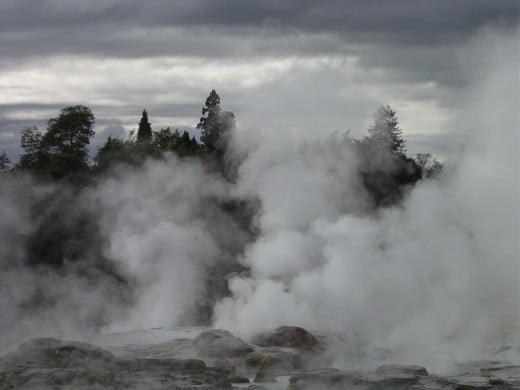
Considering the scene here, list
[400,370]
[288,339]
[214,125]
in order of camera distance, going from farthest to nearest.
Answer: [214,125]
[288,339]
[400,370]

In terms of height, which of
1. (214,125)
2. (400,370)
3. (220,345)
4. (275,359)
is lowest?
(400,370)

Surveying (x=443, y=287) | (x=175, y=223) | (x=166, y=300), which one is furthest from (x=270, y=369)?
(x=175, y=223)

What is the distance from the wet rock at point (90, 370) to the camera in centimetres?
1934

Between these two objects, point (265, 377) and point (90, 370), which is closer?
point (90, 370)

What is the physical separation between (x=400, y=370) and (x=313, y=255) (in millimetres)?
9222

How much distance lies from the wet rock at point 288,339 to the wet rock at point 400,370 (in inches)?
137

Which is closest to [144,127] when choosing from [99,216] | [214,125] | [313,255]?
[214,125]

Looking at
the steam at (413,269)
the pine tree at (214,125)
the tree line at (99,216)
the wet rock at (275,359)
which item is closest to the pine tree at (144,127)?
the pine tree at (214,125)

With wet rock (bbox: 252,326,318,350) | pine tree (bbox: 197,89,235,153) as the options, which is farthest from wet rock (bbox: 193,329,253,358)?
pine tree (bbox: 197,89,235,153)

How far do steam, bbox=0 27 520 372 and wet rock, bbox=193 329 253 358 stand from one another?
2768 millimetres

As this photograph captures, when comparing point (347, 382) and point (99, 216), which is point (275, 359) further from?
point (99, 216)

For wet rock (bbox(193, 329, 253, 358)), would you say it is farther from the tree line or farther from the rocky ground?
the tree line

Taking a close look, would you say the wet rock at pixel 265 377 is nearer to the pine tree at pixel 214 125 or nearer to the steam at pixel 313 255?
the steam at pixel 313 255

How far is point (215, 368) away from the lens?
21.4 meters
